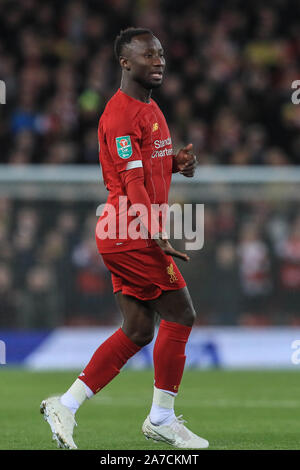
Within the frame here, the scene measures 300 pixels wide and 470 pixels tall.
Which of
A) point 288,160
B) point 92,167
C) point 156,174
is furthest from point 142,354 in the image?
point 156,174

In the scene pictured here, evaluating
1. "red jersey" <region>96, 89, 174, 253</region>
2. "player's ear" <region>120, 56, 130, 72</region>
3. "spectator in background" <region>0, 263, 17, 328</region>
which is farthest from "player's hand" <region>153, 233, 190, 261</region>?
"spectator in background" <region>0, 263, 17, 328</region>

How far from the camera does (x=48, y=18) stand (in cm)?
1770

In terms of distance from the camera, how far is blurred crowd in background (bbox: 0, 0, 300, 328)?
13078 mm

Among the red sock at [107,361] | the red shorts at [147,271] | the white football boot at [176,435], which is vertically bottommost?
the white football boot at [176,435]

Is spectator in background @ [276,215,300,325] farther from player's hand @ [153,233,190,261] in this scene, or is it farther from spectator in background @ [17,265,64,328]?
player's hand @ [153,233,190,261]

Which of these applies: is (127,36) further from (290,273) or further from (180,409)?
(290,273)

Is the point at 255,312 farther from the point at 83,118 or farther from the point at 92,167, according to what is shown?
the point at 83,118

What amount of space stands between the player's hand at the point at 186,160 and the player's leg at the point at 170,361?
75 centimetres

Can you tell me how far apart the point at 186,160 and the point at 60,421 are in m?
1.70

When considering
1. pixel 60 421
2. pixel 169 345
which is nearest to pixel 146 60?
pixel 169 345

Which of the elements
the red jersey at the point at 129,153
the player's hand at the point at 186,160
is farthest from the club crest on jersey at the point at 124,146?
the player's hand at the point at 186,160

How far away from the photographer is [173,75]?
16672 mm

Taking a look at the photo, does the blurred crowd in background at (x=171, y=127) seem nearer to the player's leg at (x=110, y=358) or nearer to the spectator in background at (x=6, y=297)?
the spectator in background at (x=6, y=297)

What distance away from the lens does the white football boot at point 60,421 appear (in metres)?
5.71
